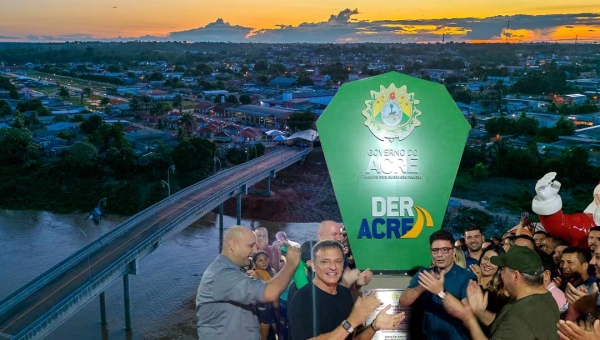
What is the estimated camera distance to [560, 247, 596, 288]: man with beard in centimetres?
514

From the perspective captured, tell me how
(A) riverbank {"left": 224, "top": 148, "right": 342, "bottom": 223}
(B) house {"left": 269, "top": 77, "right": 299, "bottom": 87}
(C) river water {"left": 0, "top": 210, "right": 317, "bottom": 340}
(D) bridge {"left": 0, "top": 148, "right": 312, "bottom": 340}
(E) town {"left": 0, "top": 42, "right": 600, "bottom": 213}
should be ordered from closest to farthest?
(D) bridge {"left": 0, "top": 148, "right": 312, "bottom": 340}, (C) river water {"left": 0, "top": 210, "right": 317, "bottom": 340}, (A) riverbank {"left": 224, "top": 148, "right": 342, "bottom": 223}, (E) town {"left": 0, "top": 42, "right": 600, "bottom": 213}, (B) house {"left": 269, "top": 77, "right": 299, "bottom": 87}

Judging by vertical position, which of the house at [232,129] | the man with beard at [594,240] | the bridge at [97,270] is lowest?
the bridge at [97,270]

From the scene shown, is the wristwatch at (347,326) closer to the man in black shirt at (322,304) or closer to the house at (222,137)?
the man in black shirt at (322,304)

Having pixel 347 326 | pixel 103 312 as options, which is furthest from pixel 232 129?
pixel 347 326

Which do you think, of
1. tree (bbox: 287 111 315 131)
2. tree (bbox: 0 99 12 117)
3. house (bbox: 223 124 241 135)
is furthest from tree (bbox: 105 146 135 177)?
tree (bbox: 0 99 12 117)

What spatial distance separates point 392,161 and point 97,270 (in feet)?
44.2

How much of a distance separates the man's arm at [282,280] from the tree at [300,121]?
1676 inches

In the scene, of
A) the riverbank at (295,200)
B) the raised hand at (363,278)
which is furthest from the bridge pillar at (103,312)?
the riverbank at (295,200)

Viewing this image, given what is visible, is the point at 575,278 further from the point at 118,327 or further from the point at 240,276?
the point at 118,327

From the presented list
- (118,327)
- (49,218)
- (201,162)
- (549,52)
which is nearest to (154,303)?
(118,327)

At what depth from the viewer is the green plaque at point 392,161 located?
20.4 feet

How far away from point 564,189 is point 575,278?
30.2m

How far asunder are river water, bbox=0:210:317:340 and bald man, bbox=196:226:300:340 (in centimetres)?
1378

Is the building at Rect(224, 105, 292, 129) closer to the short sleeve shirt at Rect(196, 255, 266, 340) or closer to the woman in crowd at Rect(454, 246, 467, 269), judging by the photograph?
the woman in crowd at Rect(454, 246, 467, 269)
